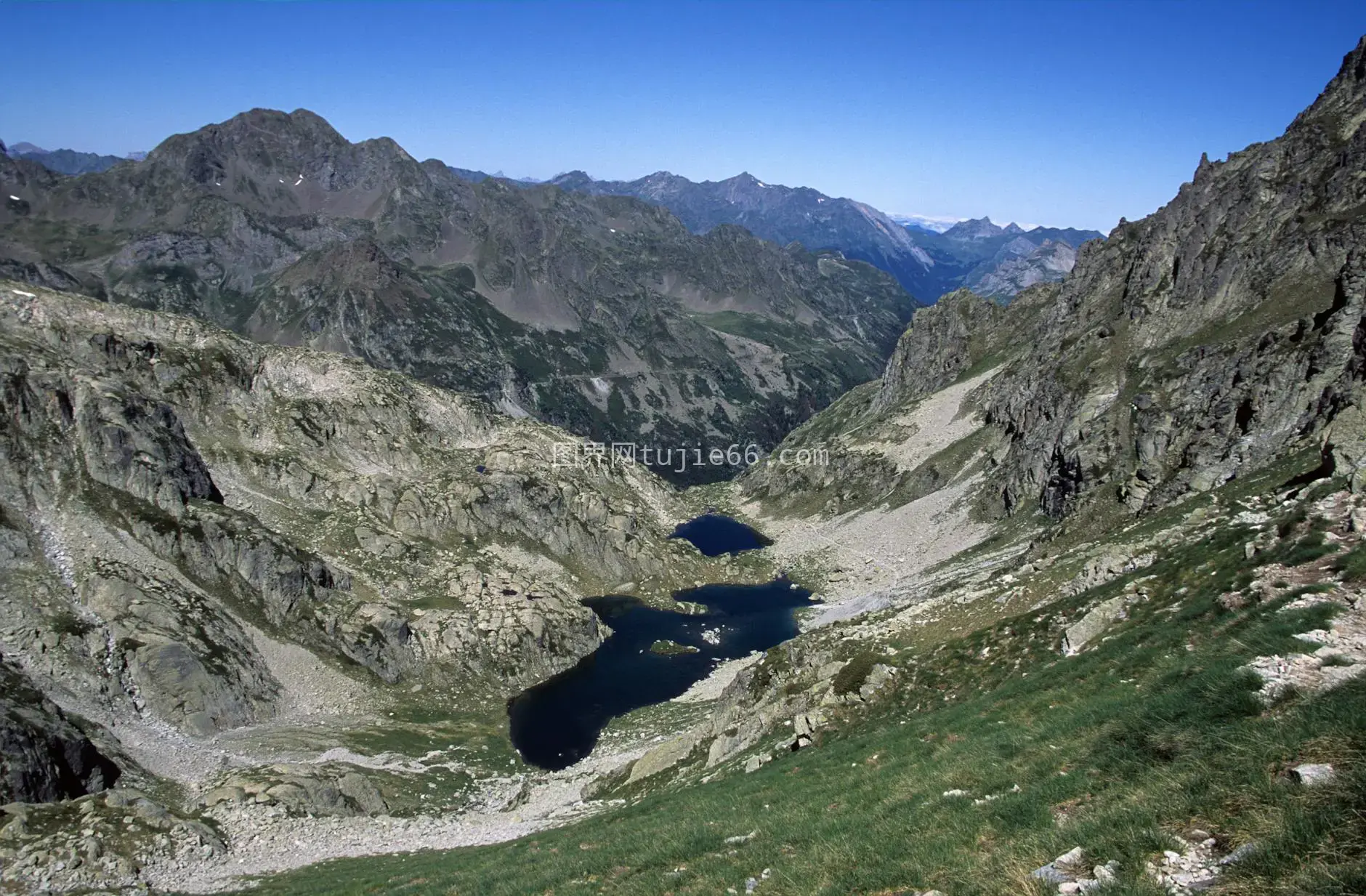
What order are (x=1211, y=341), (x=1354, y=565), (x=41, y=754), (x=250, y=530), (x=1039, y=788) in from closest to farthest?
(x=1039, y=788) → (x=1354, y=565) → (x=41, y=754) → (x=250, y=530) → (x=1211, y=341)

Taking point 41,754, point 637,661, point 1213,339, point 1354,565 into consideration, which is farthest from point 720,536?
point 1354,565

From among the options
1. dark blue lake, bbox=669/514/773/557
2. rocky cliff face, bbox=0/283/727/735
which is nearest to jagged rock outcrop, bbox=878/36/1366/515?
dark blue lake, bbox=669/514/773/557

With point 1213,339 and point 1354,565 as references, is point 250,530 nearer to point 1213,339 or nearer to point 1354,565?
point 1354,565

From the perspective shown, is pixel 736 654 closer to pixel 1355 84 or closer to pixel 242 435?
pixel 242 435

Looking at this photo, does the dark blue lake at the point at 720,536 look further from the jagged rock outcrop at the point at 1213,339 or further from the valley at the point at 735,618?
the jagged rock outcrop at the point at 1213,339

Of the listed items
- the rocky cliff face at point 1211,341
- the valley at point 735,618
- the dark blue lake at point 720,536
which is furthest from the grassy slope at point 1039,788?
the dark blue lake at point 720,536
